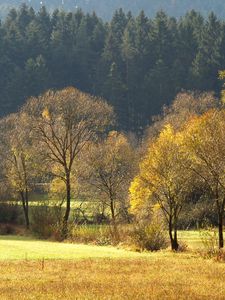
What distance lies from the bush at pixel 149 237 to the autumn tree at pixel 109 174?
18.2 m

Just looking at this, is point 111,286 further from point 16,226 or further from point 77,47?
point 77,47

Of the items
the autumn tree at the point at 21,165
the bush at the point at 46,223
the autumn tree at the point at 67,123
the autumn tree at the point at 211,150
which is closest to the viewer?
the autumn tree at the point at 211,150

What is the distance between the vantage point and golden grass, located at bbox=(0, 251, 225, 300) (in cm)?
1598

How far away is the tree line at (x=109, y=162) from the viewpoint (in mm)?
33406

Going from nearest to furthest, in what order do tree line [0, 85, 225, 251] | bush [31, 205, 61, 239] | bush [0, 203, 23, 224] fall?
tree line [0, 85, 225, 251] → bush [31, 205, 61, 239] → bush [0, 203, 23, 224]

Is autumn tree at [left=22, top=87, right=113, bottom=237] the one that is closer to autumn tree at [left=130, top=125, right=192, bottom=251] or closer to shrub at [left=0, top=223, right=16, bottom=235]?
→ shrub at [left=0, top=223, right=16, bottom=235]

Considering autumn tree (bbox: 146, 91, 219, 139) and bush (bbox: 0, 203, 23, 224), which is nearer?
bush (bbox: 0, 203, 23, 224)

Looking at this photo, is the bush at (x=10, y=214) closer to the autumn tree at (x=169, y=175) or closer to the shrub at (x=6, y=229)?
the shrub at (x=6, y=229)

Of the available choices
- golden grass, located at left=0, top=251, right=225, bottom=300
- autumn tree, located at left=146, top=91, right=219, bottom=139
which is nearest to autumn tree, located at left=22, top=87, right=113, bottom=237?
golden grass, located at left=0, top=251, right=225, bottom=300

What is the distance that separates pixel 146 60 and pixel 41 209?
80290 mm

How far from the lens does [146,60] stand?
12369cm

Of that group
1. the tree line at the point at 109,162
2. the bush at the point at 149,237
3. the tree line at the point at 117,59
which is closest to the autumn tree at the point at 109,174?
the tree line at the point at 109,162

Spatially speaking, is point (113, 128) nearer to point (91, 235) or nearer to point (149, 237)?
point (91, 235)

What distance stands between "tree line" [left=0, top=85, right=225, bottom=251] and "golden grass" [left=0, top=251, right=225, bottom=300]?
9618 millimetres
